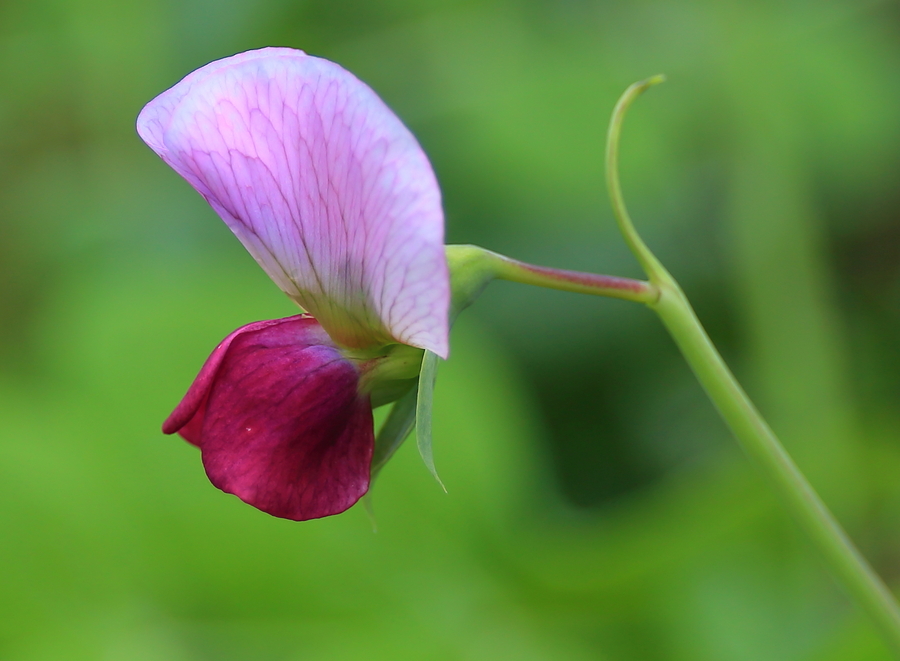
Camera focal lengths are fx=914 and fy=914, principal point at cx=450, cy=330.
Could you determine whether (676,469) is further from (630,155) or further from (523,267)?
(523,267)

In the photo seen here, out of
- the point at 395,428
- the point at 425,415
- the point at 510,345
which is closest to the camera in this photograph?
the point at 425,415

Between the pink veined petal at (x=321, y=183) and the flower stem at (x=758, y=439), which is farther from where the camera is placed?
the flower stem at (x=758, y=439)

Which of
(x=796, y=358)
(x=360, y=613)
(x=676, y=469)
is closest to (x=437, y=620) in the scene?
(x=360, y=613)

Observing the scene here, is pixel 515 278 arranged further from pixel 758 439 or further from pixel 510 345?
pixel 510 345

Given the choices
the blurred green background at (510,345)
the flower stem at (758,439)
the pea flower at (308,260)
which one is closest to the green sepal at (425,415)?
the pea flower at (308,260)

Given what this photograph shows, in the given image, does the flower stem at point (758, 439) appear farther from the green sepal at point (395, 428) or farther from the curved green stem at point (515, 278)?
the green sepal at point (395, 428)

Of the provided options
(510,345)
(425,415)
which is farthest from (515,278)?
(510,345)
